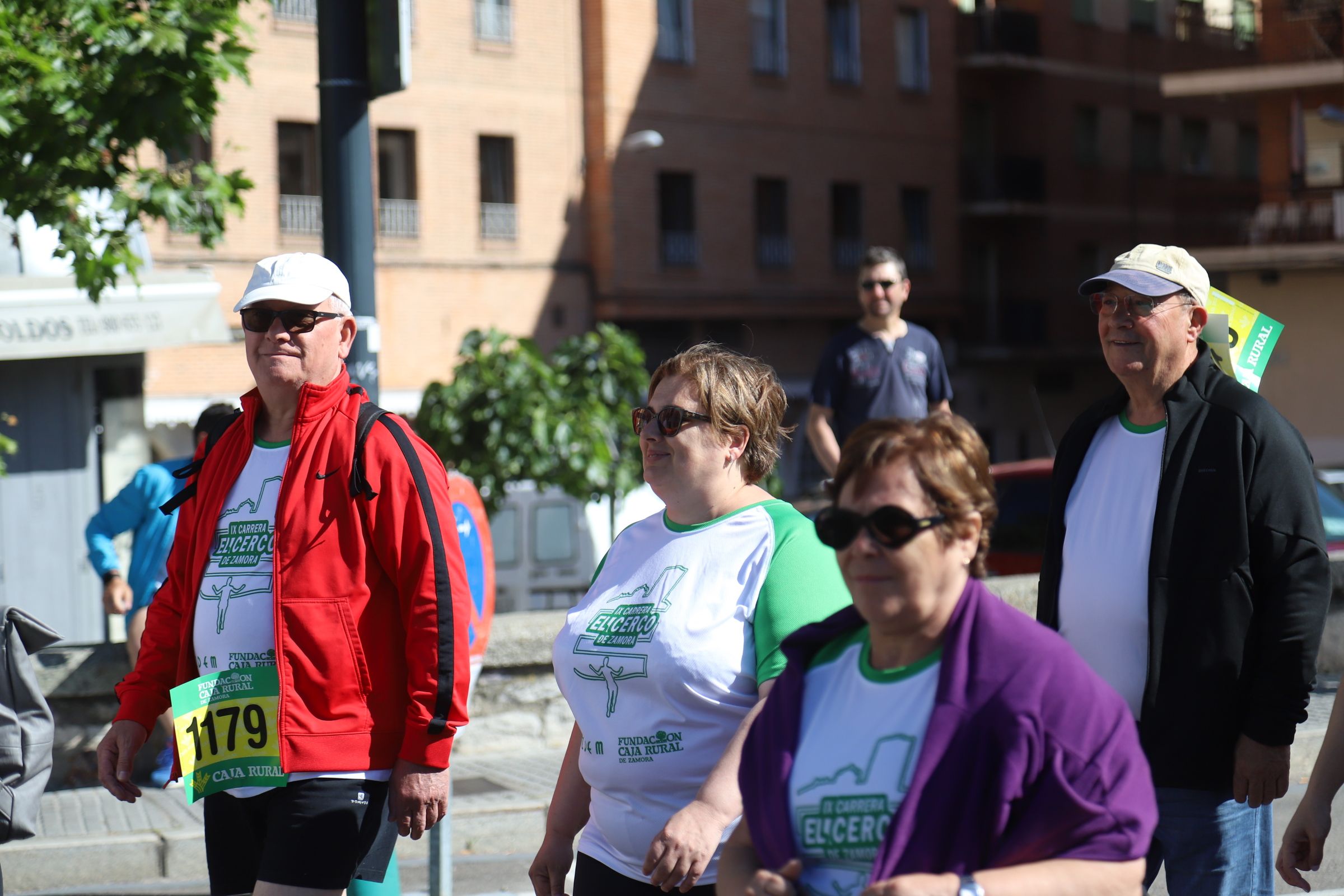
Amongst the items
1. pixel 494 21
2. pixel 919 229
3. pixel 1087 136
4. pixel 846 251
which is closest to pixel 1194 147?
pixel 1087 136

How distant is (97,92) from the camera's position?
7109 mm

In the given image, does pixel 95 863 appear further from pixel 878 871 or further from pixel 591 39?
pixel 591 39

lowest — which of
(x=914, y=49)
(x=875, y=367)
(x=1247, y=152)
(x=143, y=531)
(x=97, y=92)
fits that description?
(x=143, y=531)

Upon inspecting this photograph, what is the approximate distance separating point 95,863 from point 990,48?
1416 inches

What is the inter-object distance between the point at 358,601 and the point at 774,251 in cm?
3150

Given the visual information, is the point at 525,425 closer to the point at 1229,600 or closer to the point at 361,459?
the point at 361,459

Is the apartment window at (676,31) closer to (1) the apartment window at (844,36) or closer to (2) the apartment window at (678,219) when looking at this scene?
(2) the apartment window at (678,219)

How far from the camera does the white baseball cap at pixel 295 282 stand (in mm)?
3781

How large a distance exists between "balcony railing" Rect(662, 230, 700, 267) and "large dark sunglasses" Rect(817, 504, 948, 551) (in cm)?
3040

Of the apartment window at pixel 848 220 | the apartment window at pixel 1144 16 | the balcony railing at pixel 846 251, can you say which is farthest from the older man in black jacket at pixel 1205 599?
the apartment window at pixel 1144 16

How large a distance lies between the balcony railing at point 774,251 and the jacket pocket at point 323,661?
31105 mm

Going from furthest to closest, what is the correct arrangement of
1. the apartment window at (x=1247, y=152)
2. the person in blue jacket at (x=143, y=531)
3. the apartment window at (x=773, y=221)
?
the apartment window at (x=1247, y=152), the apartment window at (x=773, y=221), the person in blue jacket at (x=143, y=531)

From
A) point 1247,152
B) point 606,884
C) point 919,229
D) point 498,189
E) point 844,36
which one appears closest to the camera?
point 606,884

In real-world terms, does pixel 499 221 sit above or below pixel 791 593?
above
